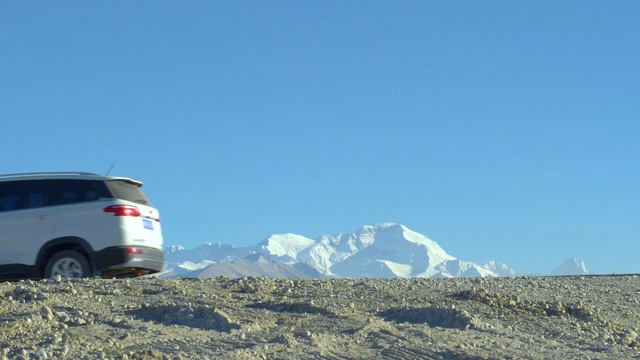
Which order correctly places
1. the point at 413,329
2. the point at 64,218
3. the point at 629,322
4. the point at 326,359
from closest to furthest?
the point at 326,359 → the point at 413,329 → the point at 629,322 → the point at 64,218

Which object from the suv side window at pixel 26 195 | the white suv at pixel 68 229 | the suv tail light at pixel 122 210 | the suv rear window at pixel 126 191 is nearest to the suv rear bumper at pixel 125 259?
the white suv at pixel 68 229

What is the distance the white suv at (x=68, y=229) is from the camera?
13070 millimetres

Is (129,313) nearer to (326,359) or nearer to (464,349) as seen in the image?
(326,359)

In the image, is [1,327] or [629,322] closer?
[1,327]

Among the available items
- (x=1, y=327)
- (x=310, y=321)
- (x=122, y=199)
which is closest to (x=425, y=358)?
(x=310, y=321)

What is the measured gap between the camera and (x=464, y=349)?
27.1 ft

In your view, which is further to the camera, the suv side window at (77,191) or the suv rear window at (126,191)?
the suv rear window at (126,191)

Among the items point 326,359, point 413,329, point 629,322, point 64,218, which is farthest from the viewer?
point 64,218

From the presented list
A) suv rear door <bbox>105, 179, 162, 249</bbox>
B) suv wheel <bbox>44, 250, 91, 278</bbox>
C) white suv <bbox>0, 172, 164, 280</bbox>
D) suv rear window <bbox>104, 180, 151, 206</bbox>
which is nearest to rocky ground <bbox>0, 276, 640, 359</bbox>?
white suv <bbox>0, 172, 164, 280</bbox>

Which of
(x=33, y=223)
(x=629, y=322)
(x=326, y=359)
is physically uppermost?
(x=33, y=223)

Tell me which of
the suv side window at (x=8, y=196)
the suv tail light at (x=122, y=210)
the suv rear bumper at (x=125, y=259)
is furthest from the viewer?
the suv side window at (x=8, y=196)

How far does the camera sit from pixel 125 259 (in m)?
13.1

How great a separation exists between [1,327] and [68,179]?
552cm

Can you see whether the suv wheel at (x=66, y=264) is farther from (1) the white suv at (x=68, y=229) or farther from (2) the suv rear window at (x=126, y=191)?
(2) the suv rear window at (x=126, y=191)
